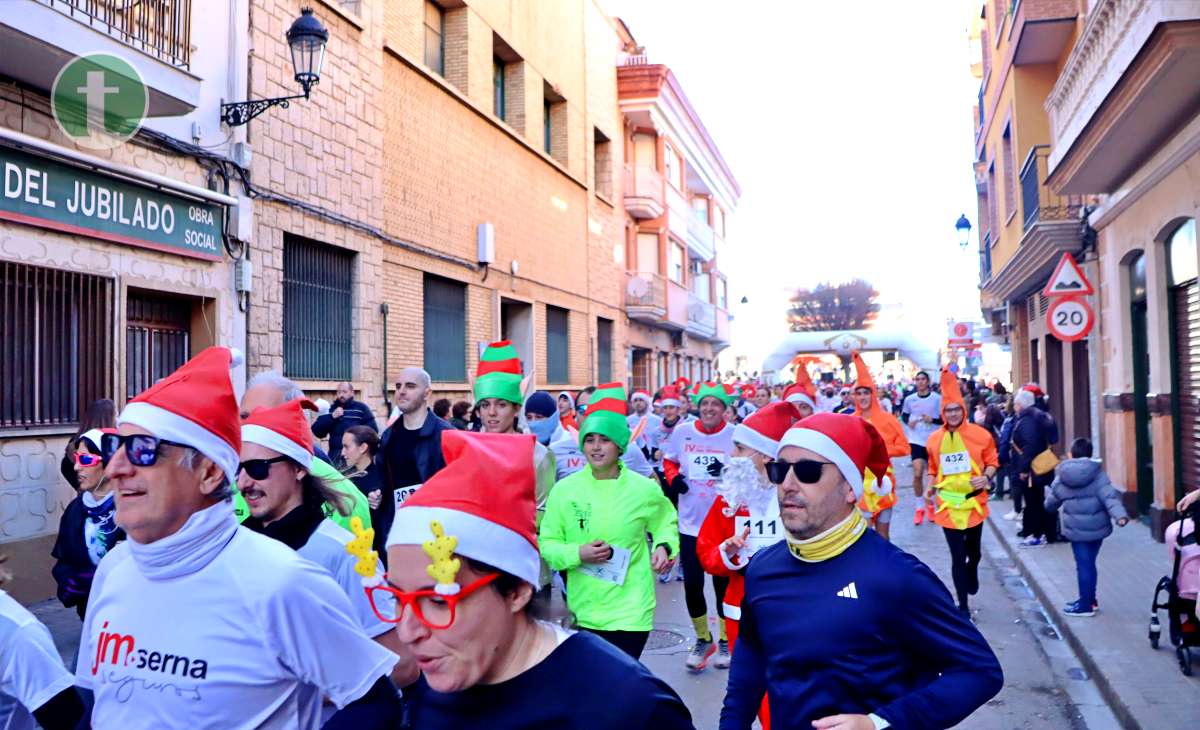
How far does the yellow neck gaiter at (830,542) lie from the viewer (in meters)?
3.26

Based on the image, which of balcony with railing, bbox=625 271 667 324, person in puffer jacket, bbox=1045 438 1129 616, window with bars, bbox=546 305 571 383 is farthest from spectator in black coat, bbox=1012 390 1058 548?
balcony with railing, bbox=625 271 667 324

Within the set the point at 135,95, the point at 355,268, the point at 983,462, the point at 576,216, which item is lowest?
the point at 983,462

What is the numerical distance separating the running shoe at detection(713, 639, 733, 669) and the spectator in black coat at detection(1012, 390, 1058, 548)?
648 centimetres

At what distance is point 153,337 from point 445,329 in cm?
702

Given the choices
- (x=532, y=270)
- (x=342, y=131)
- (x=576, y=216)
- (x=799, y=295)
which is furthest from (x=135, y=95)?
(x=799, y=295)

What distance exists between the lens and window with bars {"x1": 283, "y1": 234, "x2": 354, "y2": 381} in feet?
42.6

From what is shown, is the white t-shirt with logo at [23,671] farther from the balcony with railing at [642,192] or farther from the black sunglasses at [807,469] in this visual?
the balcony with railing at [642,192]

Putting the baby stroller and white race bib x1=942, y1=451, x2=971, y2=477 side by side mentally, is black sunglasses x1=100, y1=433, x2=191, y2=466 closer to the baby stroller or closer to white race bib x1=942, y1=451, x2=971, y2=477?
the baby stroller

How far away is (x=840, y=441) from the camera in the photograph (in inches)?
140

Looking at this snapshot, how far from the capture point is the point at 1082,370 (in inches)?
760

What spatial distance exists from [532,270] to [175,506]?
755 inches

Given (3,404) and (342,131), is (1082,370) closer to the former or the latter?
(342,131)

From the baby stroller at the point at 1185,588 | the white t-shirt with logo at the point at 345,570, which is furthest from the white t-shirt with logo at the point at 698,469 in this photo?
the white t-shirt with logo at the point at 345,570

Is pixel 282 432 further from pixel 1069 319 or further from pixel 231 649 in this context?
pixel 1069 319
